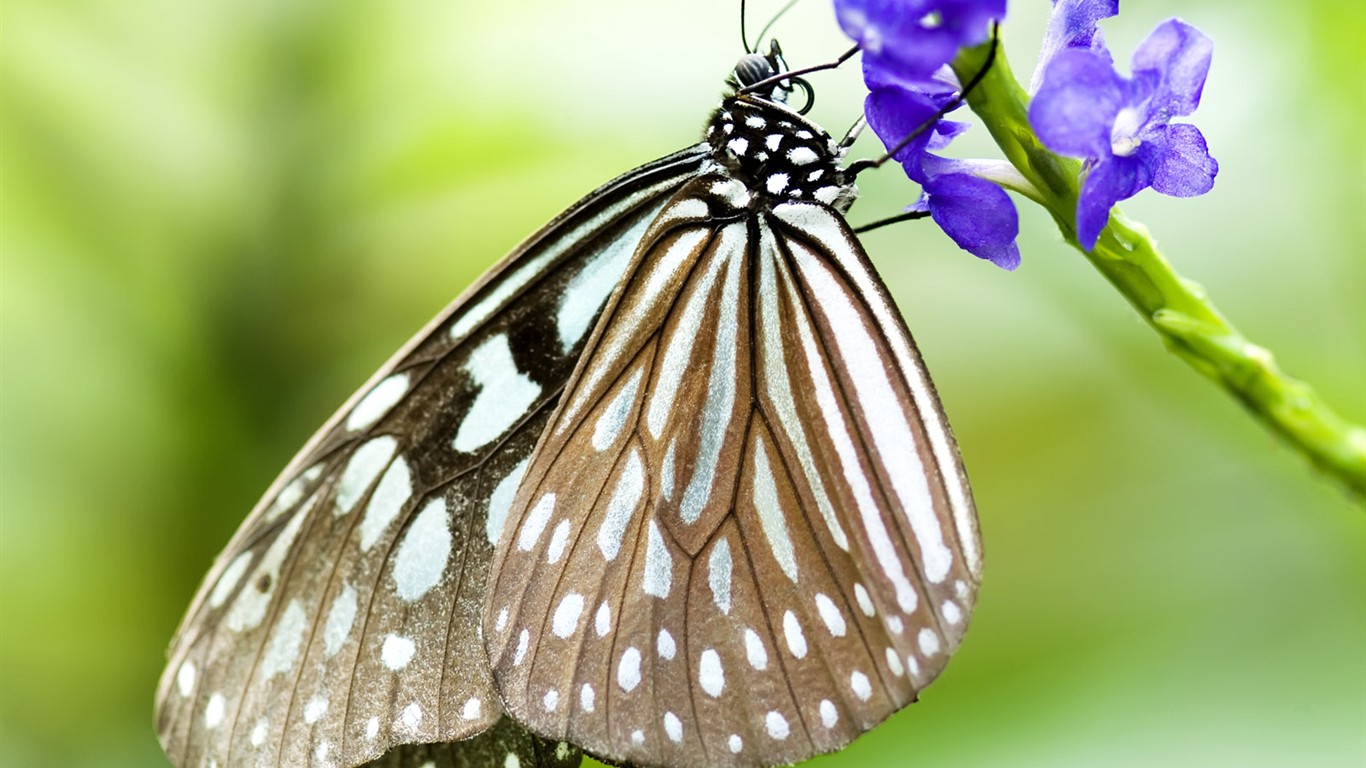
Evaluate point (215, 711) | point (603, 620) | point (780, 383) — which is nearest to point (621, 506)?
point (603, 620)

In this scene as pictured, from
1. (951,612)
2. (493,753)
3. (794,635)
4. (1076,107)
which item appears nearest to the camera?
(1076,107)

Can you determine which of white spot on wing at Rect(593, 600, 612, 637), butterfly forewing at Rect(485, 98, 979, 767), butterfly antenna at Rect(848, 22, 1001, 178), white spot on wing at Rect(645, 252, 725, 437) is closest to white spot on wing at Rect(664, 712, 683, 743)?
butterfly forewing at Rect(485, 98, 979, 767)

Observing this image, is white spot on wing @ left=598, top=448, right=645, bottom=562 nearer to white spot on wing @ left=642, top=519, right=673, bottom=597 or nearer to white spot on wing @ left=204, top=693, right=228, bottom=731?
white spot on wing @ left=642, top=519, right=673, bottom=597

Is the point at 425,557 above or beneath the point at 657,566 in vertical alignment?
above

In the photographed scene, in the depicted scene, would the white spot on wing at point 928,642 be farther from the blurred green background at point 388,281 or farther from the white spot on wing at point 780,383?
the blurred green background at point 388,281

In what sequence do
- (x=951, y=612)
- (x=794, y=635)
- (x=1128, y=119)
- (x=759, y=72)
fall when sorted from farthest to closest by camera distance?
(x=759, y=72)
(x=794, y=635)
(x=951, y=612)
(x=1128, y=119)

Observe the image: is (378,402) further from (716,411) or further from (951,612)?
(951,612)

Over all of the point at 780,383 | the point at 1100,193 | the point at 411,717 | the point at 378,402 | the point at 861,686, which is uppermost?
the point at 378,402

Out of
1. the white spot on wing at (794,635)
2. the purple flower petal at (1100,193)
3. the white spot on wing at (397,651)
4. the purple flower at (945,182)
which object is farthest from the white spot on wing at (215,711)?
the purple flower petal at (1100,193)

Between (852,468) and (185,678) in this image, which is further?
(185,678)
